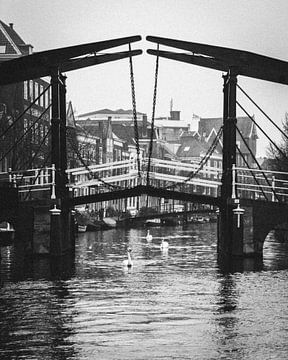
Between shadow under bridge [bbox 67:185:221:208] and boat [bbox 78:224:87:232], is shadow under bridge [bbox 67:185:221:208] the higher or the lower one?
the higher one

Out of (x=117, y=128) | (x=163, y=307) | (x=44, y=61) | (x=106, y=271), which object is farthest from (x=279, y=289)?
(x=117, y=128)

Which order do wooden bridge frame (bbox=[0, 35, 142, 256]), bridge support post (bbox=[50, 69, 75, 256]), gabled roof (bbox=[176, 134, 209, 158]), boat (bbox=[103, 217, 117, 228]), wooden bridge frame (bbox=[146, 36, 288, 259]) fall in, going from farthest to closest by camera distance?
gabled roof (bbox=[176, 134, 209, 158]) → boat (bbox=[103, 217, 117, 228]) → bridge support post (bbox=[50, 69, 75, 256]) → wooden bridge frame (bbox=[146, 36, 288, 259]) → wooden bridge frame (bbox=[0, 35, 142, 256])

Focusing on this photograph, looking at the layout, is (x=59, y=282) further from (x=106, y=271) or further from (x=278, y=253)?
(x=278, y=253)

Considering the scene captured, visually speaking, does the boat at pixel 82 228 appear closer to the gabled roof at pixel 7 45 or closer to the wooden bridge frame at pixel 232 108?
the gabled roof at pixel 7 45

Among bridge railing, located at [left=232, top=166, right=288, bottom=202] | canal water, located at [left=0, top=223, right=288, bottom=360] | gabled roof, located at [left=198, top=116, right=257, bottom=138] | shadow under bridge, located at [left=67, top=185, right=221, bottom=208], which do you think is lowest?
canal water, located at [left=0, top=223, right=288, bottom=360]

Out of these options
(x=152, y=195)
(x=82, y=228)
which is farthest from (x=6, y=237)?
(x=82, y=228)

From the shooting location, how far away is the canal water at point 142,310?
42.5 ft

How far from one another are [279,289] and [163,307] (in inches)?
146

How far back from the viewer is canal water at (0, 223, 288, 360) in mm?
12969

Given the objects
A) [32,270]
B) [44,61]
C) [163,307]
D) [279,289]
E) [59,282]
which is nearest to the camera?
[163,307]

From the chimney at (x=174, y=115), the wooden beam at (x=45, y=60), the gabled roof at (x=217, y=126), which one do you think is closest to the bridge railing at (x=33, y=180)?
the wooden beam at (x=45, y=60)

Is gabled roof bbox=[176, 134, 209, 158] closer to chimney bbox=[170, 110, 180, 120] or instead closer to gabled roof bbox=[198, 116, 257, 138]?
chimney bbox=[170, 110, 180, 120]

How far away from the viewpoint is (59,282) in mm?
20875

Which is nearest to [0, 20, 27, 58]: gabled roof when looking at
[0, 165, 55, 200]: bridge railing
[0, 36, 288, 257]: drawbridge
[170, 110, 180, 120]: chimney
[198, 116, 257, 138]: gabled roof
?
[0, 165, 55, 200]: bridge railing
